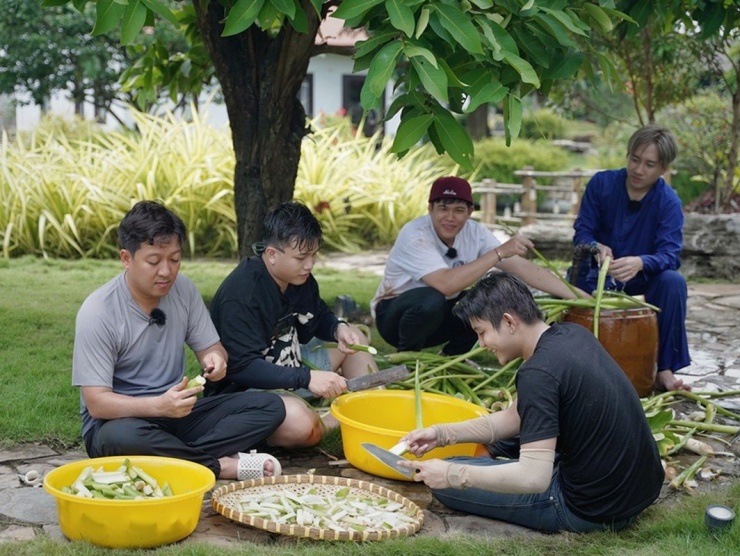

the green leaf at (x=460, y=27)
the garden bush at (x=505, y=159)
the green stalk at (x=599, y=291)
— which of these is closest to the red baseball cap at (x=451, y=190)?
the green stalk at (x=599, y=291)

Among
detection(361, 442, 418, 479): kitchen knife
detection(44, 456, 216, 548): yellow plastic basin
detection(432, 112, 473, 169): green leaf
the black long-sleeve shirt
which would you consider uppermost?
detection(432, 112, 473, 169): green leaf

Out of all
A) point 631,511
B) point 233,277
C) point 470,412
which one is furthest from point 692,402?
point 233,277

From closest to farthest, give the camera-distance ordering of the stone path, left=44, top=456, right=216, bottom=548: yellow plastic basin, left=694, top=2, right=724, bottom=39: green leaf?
left=44, top=456, right=216, bottom=548: yellow plastic basin < the stone path < left=694, top=2, right=724, bottom=39: green leaf

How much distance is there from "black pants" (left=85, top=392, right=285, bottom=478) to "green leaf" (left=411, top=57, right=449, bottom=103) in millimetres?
1515

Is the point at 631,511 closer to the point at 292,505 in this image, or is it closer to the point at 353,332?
the point at 292,505

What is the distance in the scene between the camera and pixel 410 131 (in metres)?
3.72

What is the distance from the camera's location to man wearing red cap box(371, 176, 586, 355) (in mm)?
5430

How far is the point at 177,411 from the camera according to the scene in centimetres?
364

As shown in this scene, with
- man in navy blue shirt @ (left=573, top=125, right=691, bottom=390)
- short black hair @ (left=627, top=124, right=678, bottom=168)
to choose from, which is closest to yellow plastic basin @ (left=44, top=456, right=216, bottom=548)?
man in navy blue shirt @ (left=573, top=125, right=691, bottom=390)

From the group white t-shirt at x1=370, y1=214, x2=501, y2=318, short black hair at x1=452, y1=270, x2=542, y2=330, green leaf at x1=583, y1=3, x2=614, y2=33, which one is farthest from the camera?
white t-shirt at x1=370, y1=214, x2=501, y2=318

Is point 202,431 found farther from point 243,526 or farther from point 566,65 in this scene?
point 566,65

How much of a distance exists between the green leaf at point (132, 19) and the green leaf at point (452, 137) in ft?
3.71

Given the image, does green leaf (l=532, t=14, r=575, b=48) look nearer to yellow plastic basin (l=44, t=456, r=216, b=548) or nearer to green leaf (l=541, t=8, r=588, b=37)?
green leaf (l=541, t=8, r=588, b=37)

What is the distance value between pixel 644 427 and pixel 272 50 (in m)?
3.25
